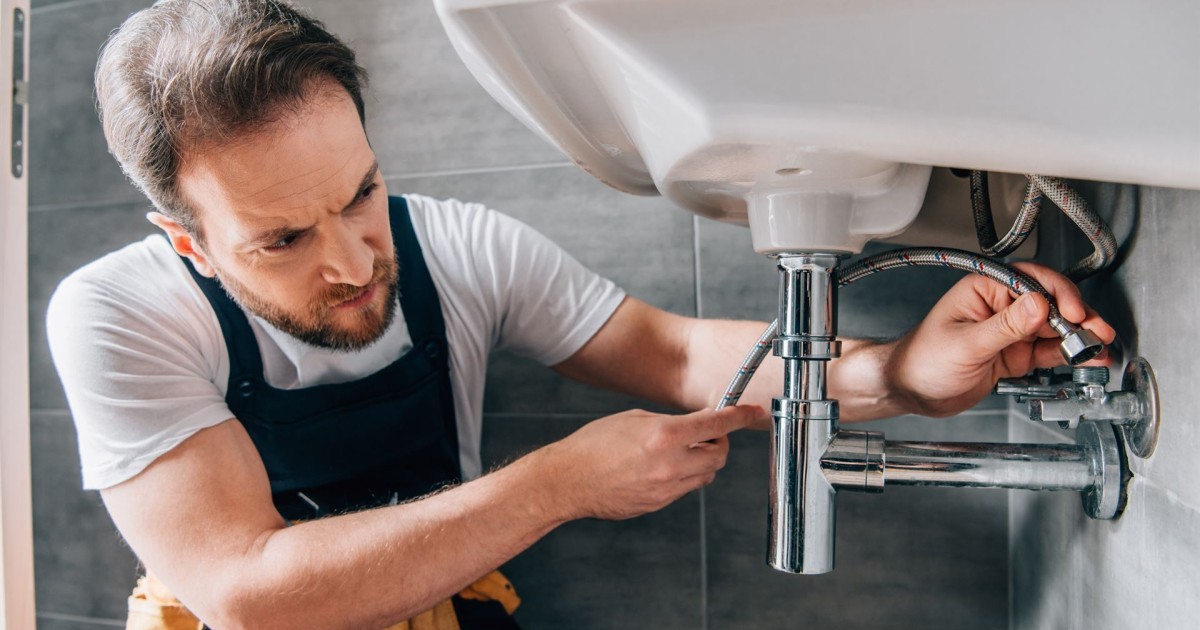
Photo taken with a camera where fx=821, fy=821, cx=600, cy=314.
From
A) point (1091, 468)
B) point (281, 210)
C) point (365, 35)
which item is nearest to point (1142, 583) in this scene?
point (1091, 468)

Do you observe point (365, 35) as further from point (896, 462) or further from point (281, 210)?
point (896, 462)

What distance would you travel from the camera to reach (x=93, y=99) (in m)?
1.24

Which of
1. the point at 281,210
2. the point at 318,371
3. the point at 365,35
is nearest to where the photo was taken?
the point at 281,210

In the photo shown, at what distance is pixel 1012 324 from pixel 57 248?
1.33 metres

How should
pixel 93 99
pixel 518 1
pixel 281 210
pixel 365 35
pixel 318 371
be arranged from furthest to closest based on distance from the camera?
pixel 93 99 < pixel 365 35 < pixel 318 371 < pixel 281 210 < pixel 518 1

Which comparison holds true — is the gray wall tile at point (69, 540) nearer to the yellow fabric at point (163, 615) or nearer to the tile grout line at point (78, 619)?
the tile grout line at point (78, 619)

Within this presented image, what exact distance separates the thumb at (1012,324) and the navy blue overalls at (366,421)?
0.62 m

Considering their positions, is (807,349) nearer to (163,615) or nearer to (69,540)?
(163,615)

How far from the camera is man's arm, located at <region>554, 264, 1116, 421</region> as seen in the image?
589mm

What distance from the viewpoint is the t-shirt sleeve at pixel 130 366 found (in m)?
0.80

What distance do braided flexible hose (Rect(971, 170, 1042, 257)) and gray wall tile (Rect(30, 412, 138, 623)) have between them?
1265 mm

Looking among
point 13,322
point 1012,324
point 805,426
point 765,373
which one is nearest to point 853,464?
point 805,426

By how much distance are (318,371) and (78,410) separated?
0.24 m

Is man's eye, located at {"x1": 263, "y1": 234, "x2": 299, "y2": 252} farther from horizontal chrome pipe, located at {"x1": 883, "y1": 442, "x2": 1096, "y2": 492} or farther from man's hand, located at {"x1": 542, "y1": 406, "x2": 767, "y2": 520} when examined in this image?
horizontal chrome pipe, located at {"x1": 883, "y1": 442, "x2": 1096, "y2": 492}
